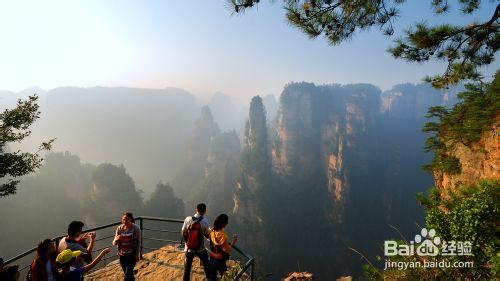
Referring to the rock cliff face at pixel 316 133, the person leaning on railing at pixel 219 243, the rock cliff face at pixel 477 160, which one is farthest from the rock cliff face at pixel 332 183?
the person leaning on railing at pixel 219 243

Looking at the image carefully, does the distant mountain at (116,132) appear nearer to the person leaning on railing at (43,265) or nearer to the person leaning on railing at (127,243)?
the person leaning on railing at (127,243)

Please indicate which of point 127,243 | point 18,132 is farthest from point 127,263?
point 18,132

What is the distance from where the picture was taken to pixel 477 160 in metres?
11.4

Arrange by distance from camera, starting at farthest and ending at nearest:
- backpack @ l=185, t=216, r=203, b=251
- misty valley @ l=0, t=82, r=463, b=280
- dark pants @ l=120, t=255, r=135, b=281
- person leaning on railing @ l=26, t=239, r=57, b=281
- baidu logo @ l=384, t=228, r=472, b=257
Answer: misty valley @ l=0, t=82, r=463, b=280 < dark pants @ l=120, t=255, r=135, b=281 < backpack @ l=185, t=216, r=203, b=251 < baidu logo @ l=384, t=228, r=472, b=257 < person leaning on railing @ l=26, t=239, r=57, b=281

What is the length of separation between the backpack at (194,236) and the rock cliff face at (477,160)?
Result: 31.4ft

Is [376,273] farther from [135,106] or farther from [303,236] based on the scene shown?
[135,106]

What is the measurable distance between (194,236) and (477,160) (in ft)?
39.2

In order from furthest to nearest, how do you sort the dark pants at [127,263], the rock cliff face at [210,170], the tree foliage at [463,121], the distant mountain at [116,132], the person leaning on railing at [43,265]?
the distant mountain at [116,132], the rock cliff face at [210,170], the tree foliage at [463,121], the dark pants at [127,263], the person leaning on railing at [43,265]

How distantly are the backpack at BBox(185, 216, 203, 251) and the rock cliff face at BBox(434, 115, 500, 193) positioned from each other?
9579 millimetres

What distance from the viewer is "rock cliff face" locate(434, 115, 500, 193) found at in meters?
10.4

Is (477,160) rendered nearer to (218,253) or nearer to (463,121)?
(463,121)

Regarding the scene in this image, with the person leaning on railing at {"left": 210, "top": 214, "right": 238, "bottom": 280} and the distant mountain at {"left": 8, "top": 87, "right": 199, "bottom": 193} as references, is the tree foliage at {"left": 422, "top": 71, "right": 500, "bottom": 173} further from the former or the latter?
the distant mountain at {"left": 8, "top": 87, "right": 199, "bottom": 193}

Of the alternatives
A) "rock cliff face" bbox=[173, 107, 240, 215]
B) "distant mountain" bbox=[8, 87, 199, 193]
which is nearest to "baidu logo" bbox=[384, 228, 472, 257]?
"rock cliff face" bbox=[173, 107, 240, 215]

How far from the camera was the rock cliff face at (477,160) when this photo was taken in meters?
10.4
